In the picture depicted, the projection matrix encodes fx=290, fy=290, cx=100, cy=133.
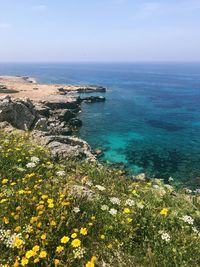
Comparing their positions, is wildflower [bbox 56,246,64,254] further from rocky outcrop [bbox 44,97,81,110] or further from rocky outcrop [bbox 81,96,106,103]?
rocky outcrop [bbox 81,96,106,103]

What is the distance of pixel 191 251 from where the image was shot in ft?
18.1

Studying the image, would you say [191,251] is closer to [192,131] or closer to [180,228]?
[180,228]

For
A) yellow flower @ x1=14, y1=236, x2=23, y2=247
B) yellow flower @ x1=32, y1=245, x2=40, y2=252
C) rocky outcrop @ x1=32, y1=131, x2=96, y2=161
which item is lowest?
rocky outcrop @ x1=32, y1=131, x2=96, y2=161

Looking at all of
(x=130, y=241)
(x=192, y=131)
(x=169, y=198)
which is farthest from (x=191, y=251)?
(x=192, y=131)

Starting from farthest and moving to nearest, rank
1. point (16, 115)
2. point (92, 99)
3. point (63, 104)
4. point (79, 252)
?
point (92, 99) → point (63, 104) → point (16, 115) → point (79, 252)

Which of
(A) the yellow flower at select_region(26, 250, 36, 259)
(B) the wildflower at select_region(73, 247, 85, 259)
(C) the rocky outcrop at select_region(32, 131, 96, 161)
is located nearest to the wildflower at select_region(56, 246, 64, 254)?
(B) the wildflower at select_region(73, 247, 85, 259)

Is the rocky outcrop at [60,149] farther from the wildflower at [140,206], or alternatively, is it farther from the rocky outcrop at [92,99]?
the rocky outcrop at [92,99]

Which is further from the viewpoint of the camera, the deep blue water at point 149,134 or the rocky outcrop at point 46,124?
the deep blue water at point 149,134

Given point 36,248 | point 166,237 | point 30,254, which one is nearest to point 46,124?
point 166,237

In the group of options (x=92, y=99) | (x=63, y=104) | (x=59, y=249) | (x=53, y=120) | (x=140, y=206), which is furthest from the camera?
(x=92, y=99)

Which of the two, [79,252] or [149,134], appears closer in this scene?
[79,252]

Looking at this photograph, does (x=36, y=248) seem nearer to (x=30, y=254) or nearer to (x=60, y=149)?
(x=30, y=254)

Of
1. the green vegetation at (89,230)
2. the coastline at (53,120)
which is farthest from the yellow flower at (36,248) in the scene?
the coastline at (53,120)

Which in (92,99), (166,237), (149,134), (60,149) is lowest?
(92,99)
